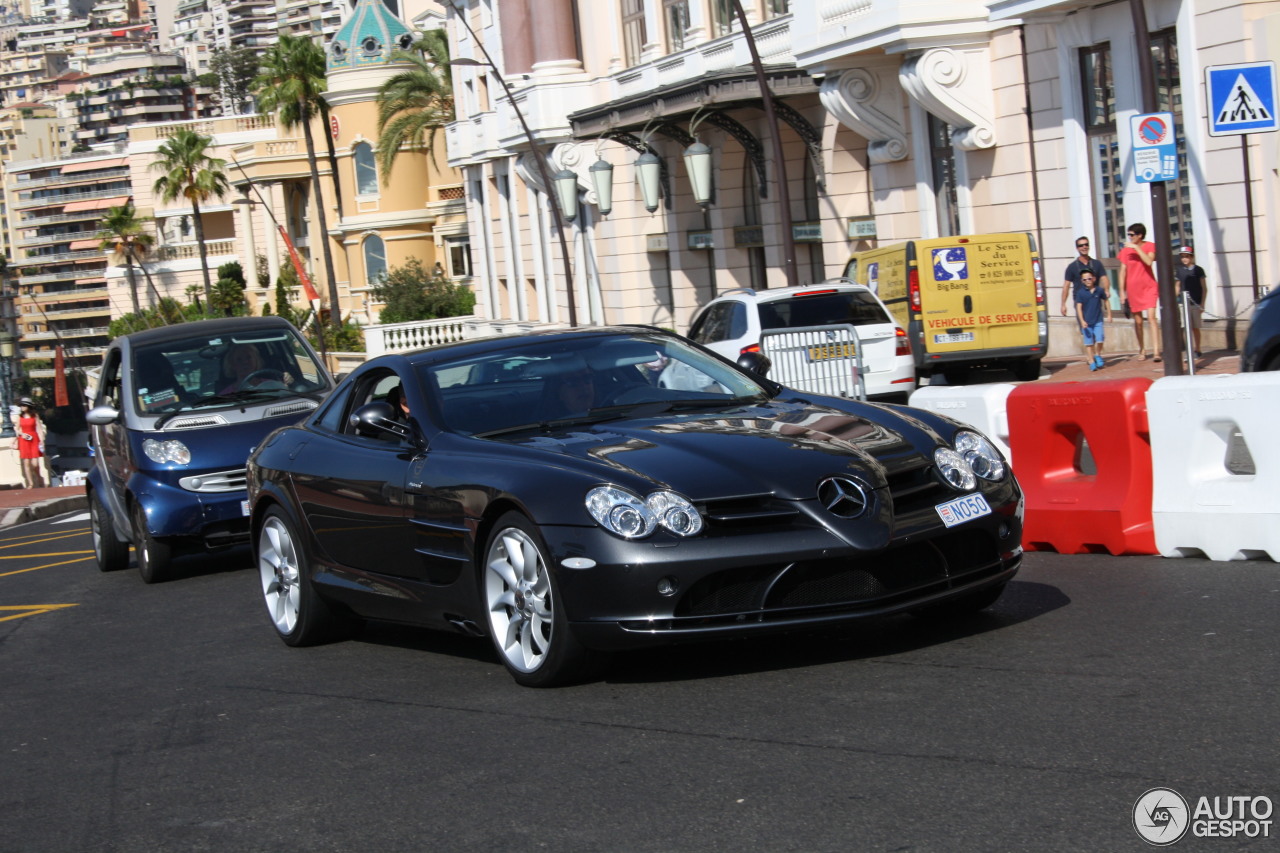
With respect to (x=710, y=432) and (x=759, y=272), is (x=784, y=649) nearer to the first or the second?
(x=710, y=432)

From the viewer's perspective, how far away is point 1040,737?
5242 mm

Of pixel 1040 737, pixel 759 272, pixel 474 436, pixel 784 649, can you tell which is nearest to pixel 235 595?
pixel 474 436

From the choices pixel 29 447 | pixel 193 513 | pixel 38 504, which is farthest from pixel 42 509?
pixel 193 513

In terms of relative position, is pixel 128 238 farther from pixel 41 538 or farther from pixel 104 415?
pixel 104 415

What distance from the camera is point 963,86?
24781mm

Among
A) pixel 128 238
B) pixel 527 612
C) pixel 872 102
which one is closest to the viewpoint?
pixel 527 612

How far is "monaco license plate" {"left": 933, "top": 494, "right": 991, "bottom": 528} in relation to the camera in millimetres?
6578

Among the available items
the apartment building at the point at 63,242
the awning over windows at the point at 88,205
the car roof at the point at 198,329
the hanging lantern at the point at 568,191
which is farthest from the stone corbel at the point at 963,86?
the awning over windows at the point at 88,205

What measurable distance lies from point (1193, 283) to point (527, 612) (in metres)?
15.2

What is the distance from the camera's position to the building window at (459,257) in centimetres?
6856

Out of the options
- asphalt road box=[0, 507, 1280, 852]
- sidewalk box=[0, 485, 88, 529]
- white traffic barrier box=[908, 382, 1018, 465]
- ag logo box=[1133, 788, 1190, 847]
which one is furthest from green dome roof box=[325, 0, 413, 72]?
ag logo box=[1133, 788, 1190, 847]

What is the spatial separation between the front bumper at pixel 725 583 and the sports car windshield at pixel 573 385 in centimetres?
118

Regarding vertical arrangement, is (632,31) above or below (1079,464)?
above

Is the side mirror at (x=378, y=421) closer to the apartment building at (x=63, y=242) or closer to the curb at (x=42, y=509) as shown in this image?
the curb at (x=42, y=509)
